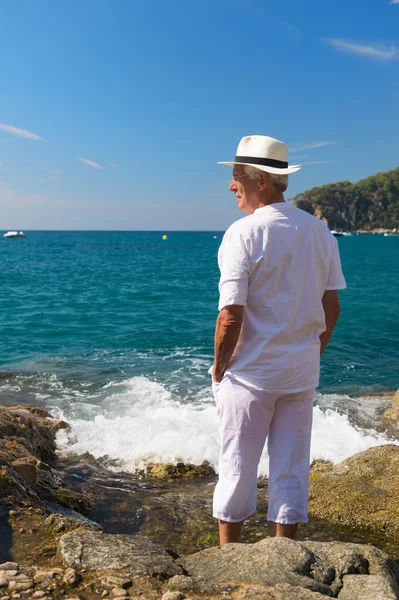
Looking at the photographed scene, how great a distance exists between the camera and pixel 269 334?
3.01 m

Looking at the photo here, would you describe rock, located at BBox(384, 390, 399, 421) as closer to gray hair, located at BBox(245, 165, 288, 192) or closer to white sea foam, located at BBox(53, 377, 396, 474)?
white sea foam, located at BBox(53, 377, 396, 474)

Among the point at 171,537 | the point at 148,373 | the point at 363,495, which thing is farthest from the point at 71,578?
the point at 148,373

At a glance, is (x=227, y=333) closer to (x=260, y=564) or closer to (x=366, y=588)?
(x=260, y=564)

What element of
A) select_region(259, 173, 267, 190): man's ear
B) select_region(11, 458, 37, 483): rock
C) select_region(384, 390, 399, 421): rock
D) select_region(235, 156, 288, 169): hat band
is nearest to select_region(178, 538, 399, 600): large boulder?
select_region(259, 173, 267, 190): man's ear

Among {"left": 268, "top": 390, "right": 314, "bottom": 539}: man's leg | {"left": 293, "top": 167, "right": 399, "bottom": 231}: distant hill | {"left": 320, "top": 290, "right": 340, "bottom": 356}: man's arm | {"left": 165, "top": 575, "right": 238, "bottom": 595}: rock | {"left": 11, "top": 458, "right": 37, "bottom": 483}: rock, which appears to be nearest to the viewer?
{"left": 165, "top": 575, "right": 238, "bottom": 595}: rock

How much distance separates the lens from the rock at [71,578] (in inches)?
106

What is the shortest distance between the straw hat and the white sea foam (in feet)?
14.8

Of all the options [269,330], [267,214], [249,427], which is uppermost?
[267,214]

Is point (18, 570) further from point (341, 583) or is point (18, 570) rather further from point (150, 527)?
point (150, 527)

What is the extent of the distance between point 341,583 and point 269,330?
1.32 m

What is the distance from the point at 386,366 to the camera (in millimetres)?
14352

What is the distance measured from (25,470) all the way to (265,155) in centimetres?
350

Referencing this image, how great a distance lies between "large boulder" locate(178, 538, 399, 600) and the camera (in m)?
2.60

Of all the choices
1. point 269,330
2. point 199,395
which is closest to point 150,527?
point 269,330
